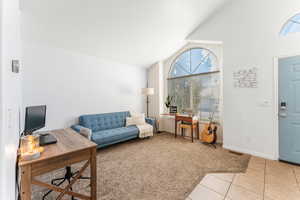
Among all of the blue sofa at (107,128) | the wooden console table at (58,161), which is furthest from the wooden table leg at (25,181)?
the blue sofa at (107,128)

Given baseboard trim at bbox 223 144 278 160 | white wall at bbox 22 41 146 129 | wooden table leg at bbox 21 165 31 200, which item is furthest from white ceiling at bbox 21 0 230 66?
baseboard trim at bbox 223 144 278 160

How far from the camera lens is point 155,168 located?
232cm

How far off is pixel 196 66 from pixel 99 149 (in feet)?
11.9

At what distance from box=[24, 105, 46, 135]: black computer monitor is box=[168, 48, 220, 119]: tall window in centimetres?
345

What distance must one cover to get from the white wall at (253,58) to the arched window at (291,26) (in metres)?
0.08

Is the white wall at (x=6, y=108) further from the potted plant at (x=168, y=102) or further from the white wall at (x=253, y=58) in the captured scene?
the potted plant at (x=168, y=102)

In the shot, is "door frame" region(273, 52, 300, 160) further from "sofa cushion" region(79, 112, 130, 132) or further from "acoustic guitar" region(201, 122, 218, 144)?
"sofa cushion" region(79, 112, 130, 132)

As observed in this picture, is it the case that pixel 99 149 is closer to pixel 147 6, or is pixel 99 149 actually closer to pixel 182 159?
pixel 182 159

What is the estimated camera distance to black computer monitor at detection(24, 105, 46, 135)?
4.95 feet

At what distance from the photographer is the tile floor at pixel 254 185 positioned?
165 centimetres

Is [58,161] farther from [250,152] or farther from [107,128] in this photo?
[250,152]

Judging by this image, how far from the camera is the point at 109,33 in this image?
115 inches

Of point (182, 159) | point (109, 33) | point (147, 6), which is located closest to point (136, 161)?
point (182, 159)

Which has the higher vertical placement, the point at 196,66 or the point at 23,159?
the point at 196,66
